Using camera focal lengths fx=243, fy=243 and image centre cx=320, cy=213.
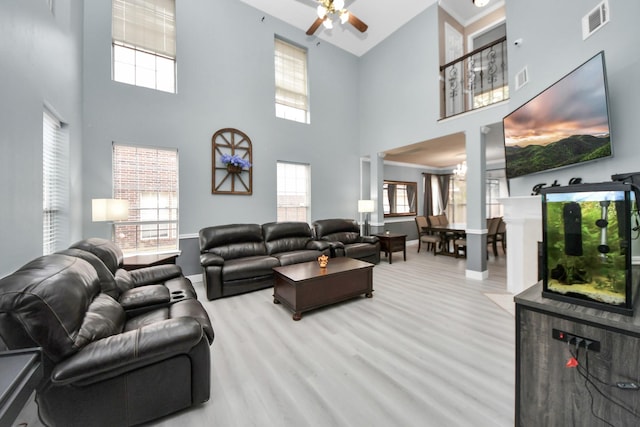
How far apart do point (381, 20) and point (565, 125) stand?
4.60 meters

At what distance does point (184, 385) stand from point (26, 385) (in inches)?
35.4

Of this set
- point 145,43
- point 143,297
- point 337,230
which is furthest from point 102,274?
point 337,230

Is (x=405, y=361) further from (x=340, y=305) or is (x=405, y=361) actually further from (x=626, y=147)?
(x=626, y=147)

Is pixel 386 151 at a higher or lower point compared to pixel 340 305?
higher

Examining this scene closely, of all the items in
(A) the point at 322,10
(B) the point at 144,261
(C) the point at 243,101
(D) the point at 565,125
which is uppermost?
(A) the point at 322,10

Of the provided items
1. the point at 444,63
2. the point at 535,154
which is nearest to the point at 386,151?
the point at 444,63

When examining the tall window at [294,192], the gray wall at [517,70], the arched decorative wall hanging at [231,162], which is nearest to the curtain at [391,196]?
the gray wall at [517,70]

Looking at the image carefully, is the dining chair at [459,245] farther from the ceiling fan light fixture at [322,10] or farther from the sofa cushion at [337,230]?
the ceiling fan light fixture at [322,10]

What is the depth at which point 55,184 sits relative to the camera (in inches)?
105

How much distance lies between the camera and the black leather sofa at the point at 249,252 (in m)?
3.47

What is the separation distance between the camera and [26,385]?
791mm

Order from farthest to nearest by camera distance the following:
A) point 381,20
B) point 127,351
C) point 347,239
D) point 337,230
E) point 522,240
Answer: point 337,230
point 347,239
point 381,20
point 522,240
point 127,351

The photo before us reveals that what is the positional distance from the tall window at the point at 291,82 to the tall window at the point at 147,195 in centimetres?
251

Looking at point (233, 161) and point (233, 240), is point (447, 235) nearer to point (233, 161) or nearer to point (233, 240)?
point (233, 240)
